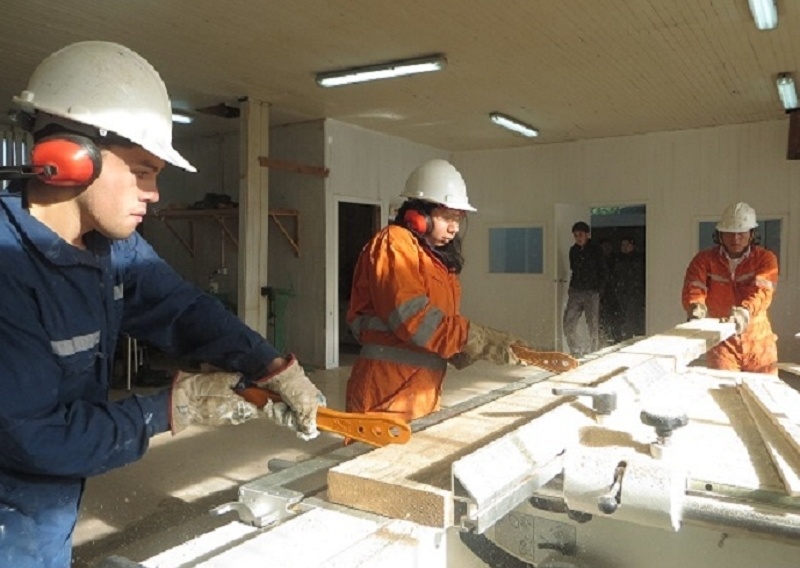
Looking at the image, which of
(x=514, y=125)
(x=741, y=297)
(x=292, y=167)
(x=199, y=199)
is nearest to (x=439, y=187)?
(x=741, y=297)

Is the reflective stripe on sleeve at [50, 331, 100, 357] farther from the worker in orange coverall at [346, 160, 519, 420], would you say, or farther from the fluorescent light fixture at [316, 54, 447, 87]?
Result: the fluorescent light fixture at [316, 54, 447, 87]

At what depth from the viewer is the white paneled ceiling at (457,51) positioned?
493cm

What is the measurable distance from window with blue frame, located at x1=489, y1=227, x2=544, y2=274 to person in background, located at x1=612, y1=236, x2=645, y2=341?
1.22m

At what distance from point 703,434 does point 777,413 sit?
264mm

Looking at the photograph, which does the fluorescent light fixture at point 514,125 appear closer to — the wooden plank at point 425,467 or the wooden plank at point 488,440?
the wooden plank at point 488,440

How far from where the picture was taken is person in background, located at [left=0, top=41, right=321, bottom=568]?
122 centimetres

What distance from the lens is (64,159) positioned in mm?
1271

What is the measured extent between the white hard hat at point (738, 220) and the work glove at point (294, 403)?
158 inches

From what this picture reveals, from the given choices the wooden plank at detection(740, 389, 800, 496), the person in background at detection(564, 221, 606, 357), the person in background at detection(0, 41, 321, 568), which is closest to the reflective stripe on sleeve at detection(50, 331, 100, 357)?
the person in background at detection(0, 41, 321, 568)

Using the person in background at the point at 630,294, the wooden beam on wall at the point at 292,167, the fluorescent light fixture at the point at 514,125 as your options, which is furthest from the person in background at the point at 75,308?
the person in background at the point at 630,294

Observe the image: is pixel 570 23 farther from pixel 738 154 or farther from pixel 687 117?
pixel 738 154

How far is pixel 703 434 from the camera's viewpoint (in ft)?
6.53

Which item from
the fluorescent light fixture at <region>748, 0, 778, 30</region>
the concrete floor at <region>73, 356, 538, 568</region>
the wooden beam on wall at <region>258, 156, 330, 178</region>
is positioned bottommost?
the concrete floor at <region>73, 356, 538, 568</region>

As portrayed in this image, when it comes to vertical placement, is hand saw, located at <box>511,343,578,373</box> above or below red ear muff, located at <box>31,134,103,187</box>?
below
